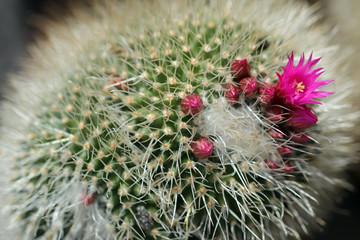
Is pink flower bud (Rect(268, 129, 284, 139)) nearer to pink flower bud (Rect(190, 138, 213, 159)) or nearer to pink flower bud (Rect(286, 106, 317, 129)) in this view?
pink flower bud (Rect(286, 106, 317, 129))

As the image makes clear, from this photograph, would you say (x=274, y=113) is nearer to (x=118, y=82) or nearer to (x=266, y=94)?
(x=266, y=94)

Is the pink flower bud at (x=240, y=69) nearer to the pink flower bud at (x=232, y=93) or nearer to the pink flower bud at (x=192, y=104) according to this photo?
the pink flower bud at (x=232, y=93)

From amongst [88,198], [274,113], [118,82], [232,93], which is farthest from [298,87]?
[88,198]

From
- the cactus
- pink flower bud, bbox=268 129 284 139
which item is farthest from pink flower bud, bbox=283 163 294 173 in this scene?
pink flower bud, bbox=268 129 284 139

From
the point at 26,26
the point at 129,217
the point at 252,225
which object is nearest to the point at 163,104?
the point at 129,217

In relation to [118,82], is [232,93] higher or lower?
lower

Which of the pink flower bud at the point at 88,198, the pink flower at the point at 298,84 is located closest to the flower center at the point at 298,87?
the pink flower at the point at 298,84
